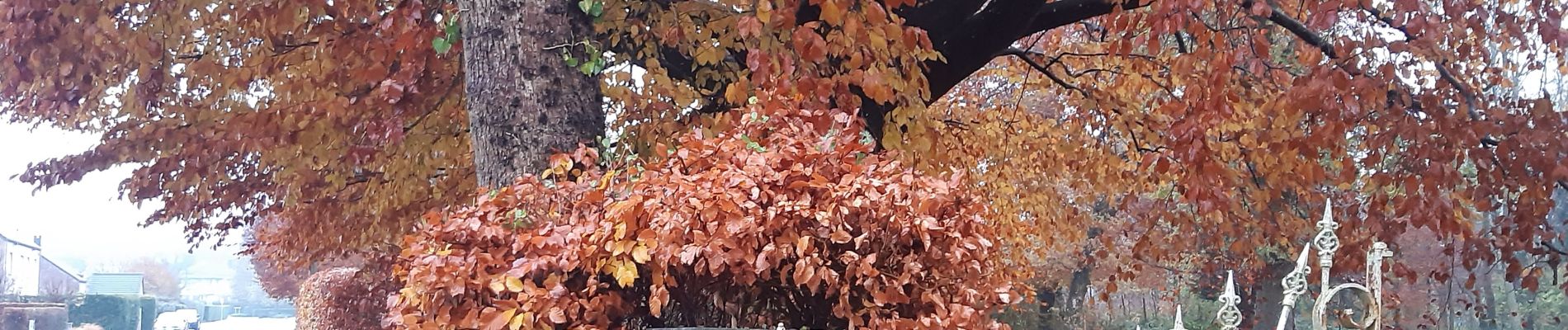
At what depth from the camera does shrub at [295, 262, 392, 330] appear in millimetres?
7884

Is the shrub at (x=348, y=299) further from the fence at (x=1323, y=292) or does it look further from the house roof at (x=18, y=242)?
the fence at (x=1323, y=292)

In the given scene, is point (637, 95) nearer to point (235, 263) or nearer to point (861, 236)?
point (861, 236)

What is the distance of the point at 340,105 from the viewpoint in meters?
3.71

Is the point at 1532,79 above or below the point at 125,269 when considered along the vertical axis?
above

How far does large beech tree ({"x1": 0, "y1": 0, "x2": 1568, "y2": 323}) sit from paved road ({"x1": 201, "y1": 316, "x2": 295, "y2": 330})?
67 cm

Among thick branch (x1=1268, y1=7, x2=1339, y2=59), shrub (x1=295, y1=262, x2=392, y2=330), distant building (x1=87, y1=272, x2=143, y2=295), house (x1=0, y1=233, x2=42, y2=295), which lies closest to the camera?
thick branch (x1=1268, y1=7, x2=1339, y2=59)

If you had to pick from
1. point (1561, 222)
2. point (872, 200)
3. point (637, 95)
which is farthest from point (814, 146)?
point (1561, 222)

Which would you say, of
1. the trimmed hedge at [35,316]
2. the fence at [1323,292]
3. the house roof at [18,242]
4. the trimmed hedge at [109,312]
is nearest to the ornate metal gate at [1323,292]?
the fence at [1323,292]

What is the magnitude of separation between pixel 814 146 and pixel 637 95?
2.16 metres

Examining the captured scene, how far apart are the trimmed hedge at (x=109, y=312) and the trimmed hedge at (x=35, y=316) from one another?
2.8 inches

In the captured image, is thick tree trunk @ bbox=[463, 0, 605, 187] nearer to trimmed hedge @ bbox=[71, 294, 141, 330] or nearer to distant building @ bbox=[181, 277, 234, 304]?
trimmed hedge @ bbox=[71, 294, 141, 330]

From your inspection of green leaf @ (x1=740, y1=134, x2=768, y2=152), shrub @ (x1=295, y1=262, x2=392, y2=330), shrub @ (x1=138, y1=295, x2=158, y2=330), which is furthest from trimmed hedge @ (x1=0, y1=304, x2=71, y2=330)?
green leaf @ (x1=740, y1=134, x2=768, y2=152)

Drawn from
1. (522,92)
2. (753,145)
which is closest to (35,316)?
(522,92)

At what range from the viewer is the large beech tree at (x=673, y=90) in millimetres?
2914
